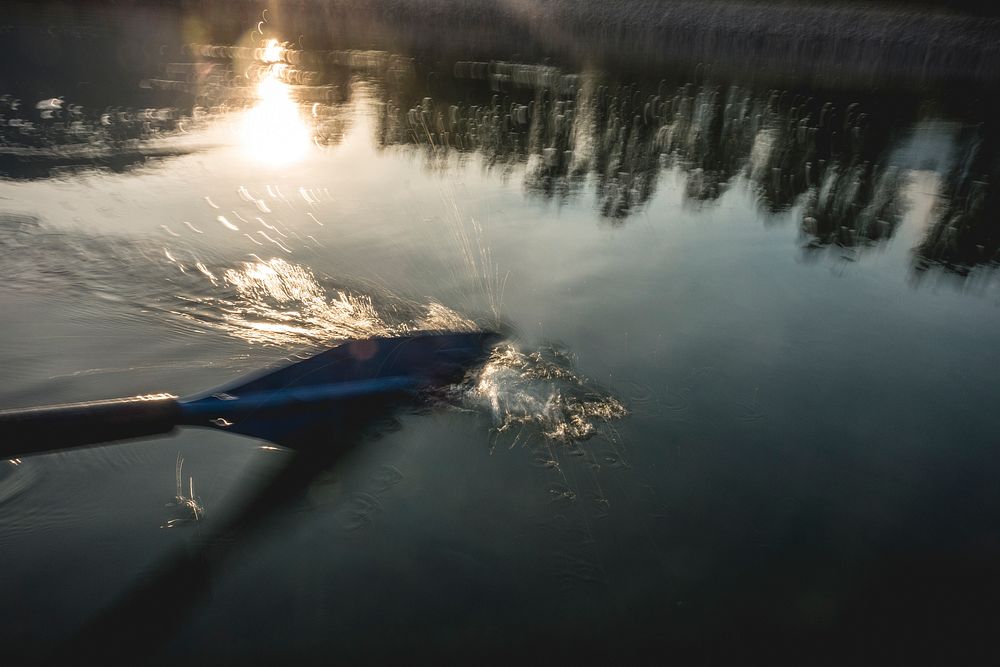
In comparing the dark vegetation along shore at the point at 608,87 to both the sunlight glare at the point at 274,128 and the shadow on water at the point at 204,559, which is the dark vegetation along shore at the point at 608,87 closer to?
the sunlight glare at the point at 274,128

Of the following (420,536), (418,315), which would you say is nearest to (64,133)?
(418,315)

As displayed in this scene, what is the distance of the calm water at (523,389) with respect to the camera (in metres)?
2.91

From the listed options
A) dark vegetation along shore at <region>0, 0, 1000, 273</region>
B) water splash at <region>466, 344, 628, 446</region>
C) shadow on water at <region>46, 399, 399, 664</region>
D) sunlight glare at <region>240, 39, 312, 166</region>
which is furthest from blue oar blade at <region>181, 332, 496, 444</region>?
sunlight glare at <region>240, 39, 312, 166</region>

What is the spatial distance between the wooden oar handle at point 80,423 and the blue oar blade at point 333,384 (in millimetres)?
162

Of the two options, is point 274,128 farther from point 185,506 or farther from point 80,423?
point 80,423

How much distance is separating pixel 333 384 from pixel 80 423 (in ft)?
4.58

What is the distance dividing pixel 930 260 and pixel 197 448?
6.99 m

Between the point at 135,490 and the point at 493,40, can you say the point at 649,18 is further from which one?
the point at 135,490

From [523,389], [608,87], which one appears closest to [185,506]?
[523,389]

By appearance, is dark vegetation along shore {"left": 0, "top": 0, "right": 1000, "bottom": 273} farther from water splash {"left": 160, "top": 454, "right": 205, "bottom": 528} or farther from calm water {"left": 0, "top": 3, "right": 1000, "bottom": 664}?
water splash {"left": 160, "top": 454, "right": 205, "bottom": 528}

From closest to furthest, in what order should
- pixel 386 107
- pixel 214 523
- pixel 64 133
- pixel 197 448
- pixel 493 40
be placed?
pixel 214 523 → pixel 197 448 → pixel 64 133 → pixel 386 107 → pixel 493 40

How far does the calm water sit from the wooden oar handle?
1.77 ft

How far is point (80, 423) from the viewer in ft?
9.09

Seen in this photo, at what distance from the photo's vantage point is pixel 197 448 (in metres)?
3.64
